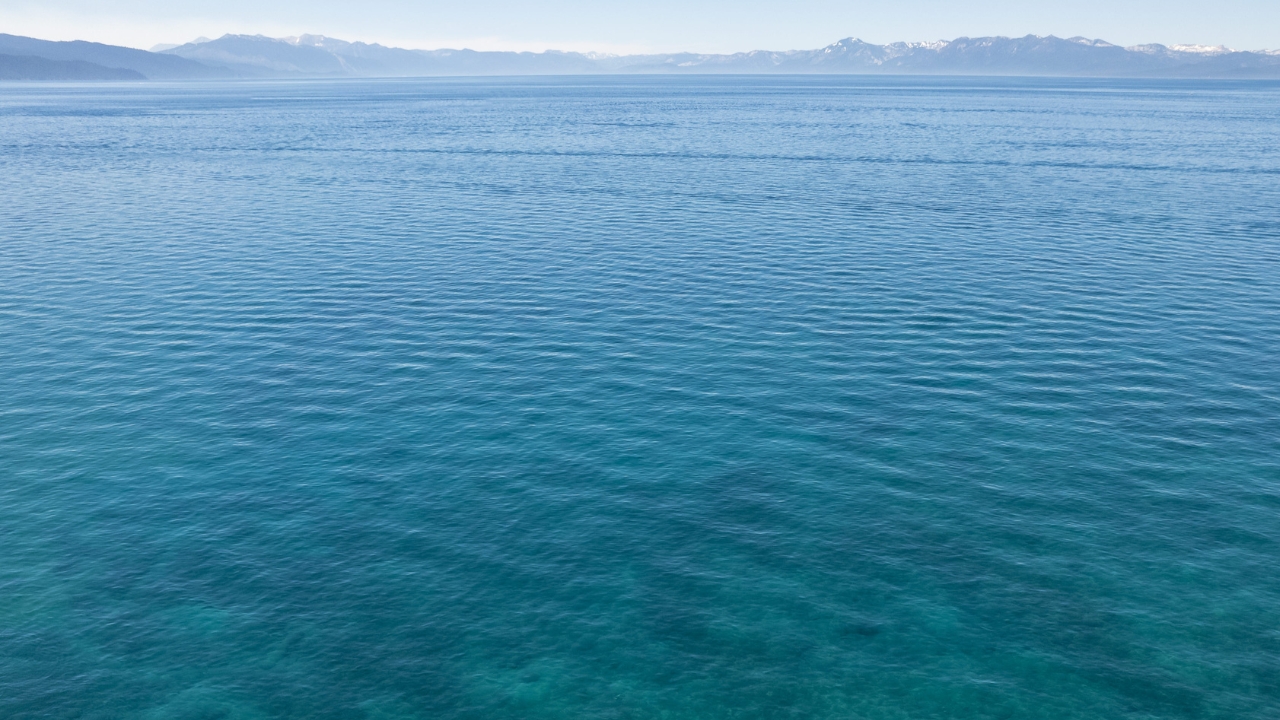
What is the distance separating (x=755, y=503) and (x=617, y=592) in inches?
503

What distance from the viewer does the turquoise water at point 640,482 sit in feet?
144

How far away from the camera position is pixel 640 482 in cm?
6075

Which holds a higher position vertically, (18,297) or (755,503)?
(18,297)

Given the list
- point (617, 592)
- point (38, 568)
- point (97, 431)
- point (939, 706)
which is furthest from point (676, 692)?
point (97, 431)

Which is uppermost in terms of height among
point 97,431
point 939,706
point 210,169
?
point 210,169

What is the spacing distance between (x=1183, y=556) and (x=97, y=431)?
7443 centimetres

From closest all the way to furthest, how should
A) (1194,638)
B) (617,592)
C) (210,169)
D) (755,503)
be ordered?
(1194,638) < (617,592) < (755,503) < (210,169)

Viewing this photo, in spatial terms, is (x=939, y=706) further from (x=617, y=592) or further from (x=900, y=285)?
(x=900, y=285)

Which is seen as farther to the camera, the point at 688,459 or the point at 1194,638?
the point at 688,459

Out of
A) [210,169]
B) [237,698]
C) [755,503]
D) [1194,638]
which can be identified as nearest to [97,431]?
[237,698]

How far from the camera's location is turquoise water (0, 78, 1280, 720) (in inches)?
1725

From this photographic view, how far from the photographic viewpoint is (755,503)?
2293 inches

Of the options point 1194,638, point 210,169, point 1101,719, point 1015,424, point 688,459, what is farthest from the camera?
point 210,169

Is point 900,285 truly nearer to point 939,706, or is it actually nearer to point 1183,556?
point 1183,556
